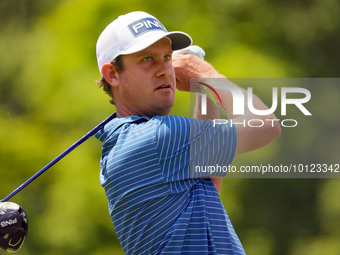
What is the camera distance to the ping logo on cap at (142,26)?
7.50 ft

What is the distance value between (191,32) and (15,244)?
131 inches

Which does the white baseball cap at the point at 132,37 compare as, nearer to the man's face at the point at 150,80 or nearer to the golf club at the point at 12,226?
the man's face at the point at 150,80

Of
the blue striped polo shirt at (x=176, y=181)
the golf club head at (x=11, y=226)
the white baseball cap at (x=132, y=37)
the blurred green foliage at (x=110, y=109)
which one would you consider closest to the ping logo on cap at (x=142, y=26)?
the white baseball cap at (x=132, y=37)

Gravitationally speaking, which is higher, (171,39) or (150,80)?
(171,39)

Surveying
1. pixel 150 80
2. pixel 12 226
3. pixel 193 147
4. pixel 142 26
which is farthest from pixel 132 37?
pixel 12 226

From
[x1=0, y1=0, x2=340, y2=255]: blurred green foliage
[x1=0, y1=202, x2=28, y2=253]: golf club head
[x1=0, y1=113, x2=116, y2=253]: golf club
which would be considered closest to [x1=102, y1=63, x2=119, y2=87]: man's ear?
[x1=0, y1=113, x2=116, y2=253]: golf club

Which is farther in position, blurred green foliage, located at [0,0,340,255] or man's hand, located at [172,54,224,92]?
blurred green foliage, located at [0,0,340,255]

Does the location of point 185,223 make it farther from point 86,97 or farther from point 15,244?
point 86,97

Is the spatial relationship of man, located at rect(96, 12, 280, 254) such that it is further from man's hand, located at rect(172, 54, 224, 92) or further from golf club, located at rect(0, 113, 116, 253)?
golf club, located at rect(0, 113, 116, 253)

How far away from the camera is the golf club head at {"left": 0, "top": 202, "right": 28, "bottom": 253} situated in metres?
2.29

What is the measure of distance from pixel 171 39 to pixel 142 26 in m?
0.11

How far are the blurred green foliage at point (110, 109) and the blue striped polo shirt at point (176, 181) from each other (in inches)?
112

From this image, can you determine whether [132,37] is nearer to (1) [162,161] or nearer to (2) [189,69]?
(2) [189,69]

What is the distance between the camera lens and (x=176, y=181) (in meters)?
2.14
